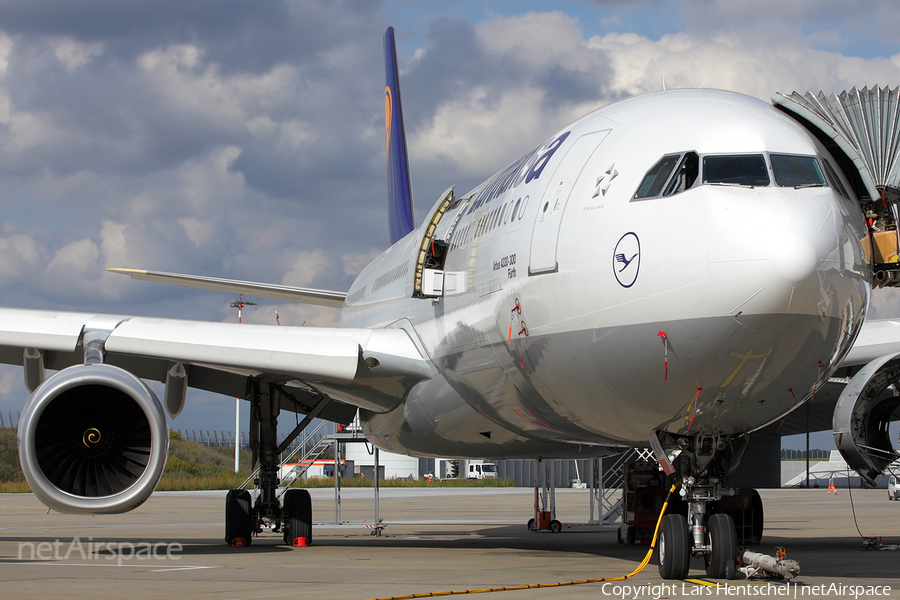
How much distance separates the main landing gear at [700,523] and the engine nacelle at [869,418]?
13.6 feet

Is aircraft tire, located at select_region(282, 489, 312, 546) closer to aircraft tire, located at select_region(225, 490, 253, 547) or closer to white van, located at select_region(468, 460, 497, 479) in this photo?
aircraft tire, located at select_region(225, 490, 253, 547)

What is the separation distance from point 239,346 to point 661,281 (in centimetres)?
603

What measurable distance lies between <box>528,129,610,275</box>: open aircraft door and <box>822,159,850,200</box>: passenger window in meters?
1.84

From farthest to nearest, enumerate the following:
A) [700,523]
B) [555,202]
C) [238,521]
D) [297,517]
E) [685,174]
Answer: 1. [297,517]
2. [238,521]
3. [555,202]
4. [700,523]
5. [685,174]

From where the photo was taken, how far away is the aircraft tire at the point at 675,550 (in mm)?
7703

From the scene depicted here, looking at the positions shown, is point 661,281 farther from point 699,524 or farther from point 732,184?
point 699,524

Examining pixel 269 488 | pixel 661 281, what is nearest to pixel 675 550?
pixel 661 281

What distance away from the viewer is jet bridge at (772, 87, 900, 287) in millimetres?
8375

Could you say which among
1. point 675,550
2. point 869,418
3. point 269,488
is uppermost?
point 869,418

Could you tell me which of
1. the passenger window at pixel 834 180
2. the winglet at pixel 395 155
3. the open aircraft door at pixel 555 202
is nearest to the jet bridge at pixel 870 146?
the passenger window at pixel 834 180

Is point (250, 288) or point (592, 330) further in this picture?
point (250, 288)

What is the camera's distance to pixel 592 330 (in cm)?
761

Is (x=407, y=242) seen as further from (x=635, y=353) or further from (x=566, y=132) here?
(x=635, y=353)

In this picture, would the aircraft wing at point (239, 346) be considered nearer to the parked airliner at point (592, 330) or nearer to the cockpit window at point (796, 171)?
the parked airliner at point (592, 330)
